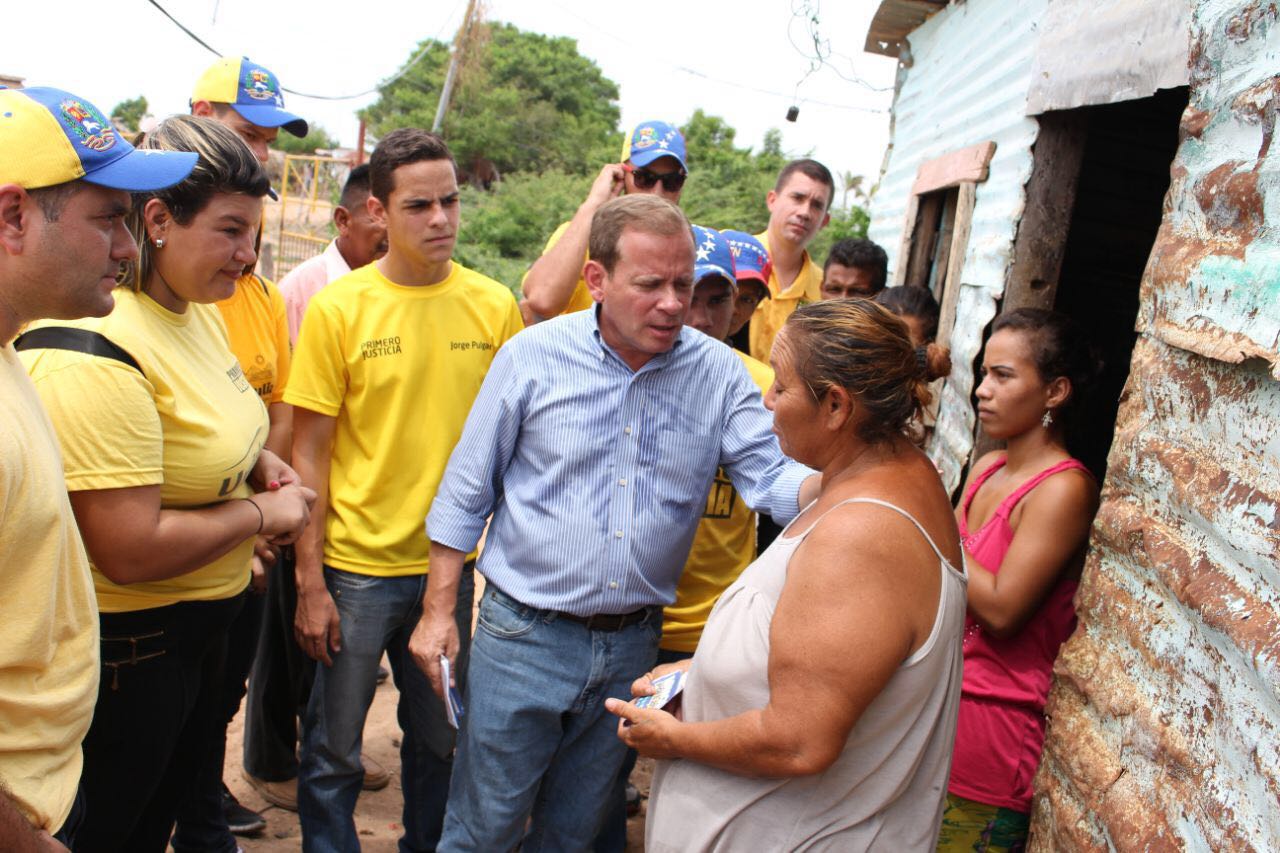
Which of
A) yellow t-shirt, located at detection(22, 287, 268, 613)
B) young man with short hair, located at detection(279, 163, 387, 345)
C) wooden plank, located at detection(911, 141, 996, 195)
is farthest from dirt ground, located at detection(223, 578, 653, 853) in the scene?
wooden plank, located at detection(911, 141, 996, 195)

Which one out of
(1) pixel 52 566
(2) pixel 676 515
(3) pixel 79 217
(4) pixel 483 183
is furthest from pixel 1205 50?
(4) pixel 483 183

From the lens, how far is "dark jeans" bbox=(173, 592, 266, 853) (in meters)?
2.95

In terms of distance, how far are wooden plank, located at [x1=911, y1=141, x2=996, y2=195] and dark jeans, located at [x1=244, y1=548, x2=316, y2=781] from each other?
141 inches

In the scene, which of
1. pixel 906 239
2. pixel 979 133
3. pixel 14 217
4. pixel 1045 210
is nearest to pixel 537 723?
pixel 14 217

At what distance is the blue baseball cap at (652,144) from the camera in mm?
3941

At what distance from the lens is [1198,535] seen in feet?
5.58

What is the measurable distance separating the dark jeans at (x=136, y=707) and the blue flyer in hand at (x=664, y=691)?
119cm

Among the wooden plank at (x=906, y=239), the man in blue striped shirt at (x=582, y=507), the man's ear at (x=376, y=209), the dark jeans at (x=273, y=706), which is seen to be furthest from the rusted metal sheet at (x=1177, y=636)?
the wooden plank at (x=906, y=239)

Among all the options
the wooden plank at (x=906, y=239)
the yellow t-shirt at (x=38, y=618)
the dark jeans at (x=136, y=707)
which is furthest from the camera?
the wooden plank at (x=906, y=239)

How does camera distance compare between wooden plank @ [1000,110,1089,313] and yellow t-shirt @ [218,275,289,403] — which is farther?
wooden plank @ [1000,110,1089,313]

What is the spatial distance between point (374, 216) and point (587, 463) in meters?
1.19

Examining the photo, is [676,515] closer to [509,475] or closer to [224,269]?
[509,475]

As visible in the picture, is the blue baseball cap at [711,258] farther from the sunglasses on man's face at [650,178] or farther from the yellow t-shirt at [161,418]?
the yellow t-shirt at [161,418]

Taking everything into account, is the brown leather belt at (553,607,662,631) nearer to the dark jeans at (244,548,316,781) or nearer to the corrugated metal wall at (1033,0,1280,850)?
the corrugated metal wall at (1033,0,1280,850)
